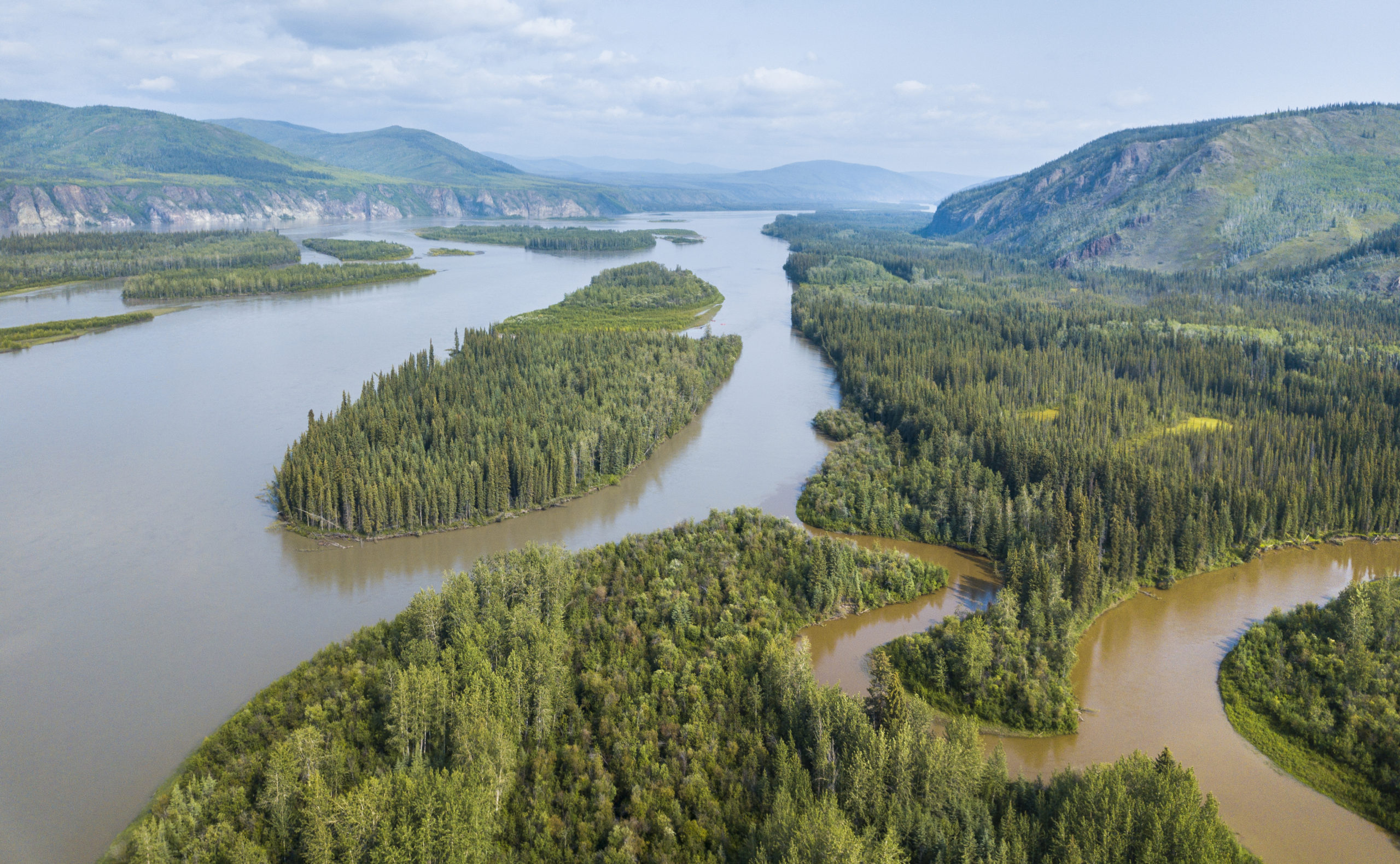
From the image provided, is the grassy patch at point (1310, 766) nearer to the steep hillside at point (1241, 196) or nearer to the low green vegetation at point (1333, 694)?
the low green vegetation at point (1333, 694)

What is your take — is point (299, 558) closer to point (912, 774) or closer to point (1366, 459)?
point (912, 774)

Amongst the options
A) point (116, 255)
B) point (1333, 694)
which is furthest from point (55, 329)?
point (1333, 694)

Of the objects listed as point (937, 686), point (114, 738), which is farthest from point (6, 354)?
point (937, 686)

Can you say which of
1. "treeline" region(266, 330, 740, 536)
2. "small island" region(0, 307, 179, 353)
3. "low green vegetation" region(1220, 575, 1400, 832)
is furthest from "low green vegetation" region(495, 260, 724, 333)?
"low green vegetation" region(1220, 575, 1400, 832)

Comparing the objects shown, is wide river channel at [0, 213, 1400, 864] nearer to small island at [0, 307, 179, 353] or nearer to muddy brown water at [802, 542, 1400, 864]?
muddy brown water at [802, 542, 1400, 864]

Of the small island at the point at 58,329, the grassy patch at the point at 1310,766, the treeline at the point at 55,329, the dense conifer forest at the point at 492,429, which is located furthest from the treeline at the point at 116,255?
the grassy patch at the point at 1310,766

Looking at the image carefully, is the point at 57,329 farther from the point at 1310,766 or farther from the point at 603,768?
the point at 1310,766
